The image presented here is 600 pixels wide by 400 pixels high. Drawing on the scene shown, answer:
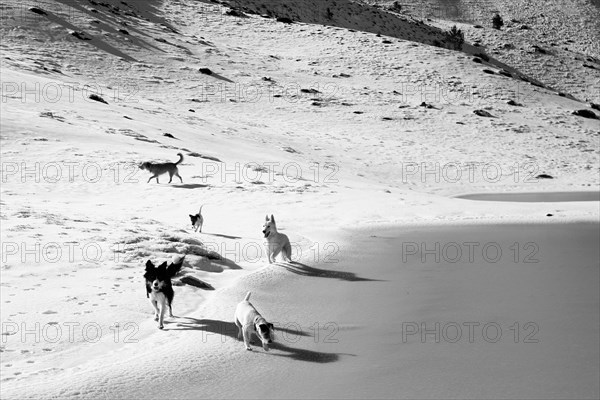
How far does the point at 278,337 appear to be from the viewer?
30.7 ft

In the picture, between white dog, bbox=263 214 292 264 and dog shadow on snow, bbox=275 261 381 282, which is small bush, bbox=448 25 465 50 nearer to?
dog shadow on snow, bbox=275 261 381 282

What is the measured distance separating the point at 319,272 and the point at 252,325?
459 cm

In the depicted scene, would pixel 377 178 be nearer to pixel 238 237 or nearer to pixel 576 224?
pixel 576 224

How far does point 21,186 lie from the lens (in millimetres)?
21250

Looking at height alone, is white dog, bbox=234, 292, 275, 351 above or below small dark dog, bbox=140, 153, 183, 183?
below

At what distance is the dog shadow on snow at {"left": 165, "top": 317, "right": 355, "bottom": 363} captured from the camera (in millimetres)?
8688

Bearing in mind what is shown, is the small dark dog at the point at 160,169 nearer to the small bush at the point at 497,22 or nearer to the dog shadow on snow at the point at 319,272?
the dog shadow on snow at the point at 319,272

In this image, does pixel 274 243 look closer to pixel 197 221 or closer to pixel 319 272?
pixel 319 272

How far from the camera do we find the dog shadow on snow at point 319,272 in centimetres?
1298

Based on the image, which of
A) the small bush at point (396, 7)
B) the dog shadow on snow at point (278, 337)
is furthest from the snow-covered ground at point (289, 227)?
the small bush at point (396, 7)

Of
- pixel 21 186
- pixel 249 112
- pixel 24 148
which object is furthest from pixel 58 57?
pixel 21 186

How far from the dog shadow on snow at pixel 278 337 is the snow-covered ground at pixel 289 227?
0.04 m

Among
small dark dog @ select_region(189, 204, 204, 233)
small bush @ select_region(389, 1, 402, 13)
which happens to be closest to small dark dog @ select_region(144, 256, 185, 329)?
small dark dog @ select_region(189, 204, 204, 233)

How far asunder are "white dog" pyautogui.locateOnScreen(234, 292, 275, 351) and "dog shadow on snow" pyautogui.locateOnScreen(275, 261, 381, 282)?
404 centimetres
